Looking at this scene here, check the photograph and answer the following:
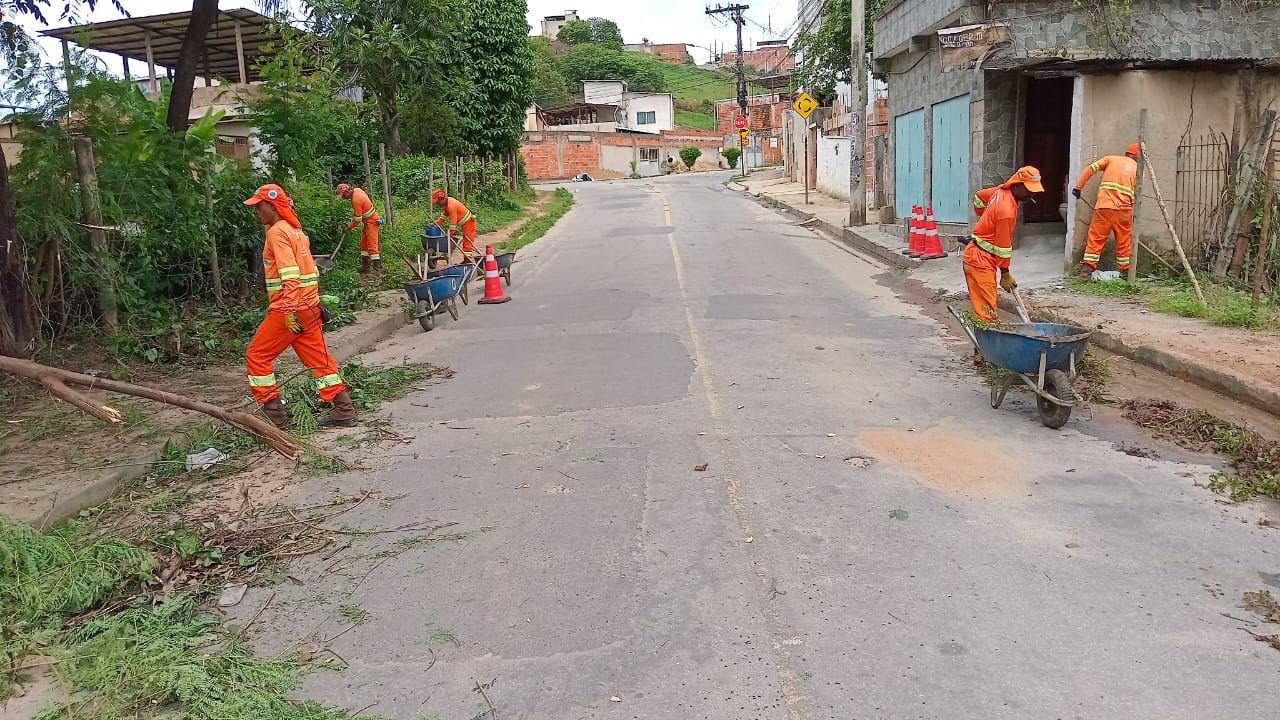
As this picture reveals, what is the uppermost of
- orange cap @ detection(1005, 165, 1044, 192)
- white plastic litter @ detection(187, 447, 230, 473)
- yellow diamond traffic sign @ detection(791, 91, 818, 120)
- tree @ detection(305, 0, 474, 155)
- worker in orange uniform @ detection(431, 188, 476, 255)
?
tree @ detection(305, 0, 474, 155)

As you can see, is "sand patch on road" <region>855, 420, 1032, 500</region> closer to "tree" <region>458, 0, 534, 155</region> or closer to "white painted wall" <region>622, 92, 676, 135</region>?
"tree" <region>458, 0, 534, 155</region>

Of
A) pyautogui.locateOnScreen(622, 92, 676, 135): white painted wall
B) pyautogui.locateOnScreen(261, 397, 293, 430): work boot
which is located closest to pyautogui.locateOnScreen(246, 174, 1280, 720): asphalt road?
pyautogui.locateOnScreen(261, 397, 293, 430): work boot

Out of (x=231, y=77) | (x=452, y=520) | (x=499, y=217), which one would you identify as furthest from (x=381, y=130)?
(x=452, y=520)

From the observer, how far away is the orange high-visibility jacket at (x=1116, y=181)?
1111 centimetres

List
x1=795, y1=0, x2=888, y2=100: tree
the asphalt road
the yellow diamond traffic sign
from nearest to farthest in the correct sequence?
the asphalt road
x1=795, y1=0, x2=888, y2=100: tree
the yellow diamond traffic sign

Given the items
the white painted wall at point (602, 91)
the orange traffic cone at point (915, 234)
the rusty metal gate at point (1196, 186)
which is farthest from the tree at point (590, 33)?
the rusty metal gate at point (1196, 186)

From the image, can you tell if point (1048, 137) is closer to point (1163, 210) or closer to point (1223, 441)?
point (1163, 210)

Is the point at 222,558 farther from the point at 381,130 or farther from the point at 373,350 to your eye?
the point at 381,130

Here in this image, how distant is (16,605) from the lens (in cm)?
415

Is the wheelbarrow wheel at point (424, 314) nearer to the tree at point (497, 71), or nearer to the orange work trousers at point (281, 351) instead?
the orange work trousers at point (281, 351)

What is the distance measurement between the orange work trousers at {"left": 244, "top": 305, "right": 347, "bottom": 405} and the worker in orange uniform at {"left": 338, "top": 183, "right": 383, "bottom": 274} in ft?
24.9

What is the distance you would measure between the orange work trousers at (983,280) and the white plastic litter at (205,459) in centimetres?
623

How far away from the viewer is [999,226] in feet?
26.0

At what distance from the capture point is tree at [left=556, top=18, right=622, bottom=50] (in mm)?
100375
